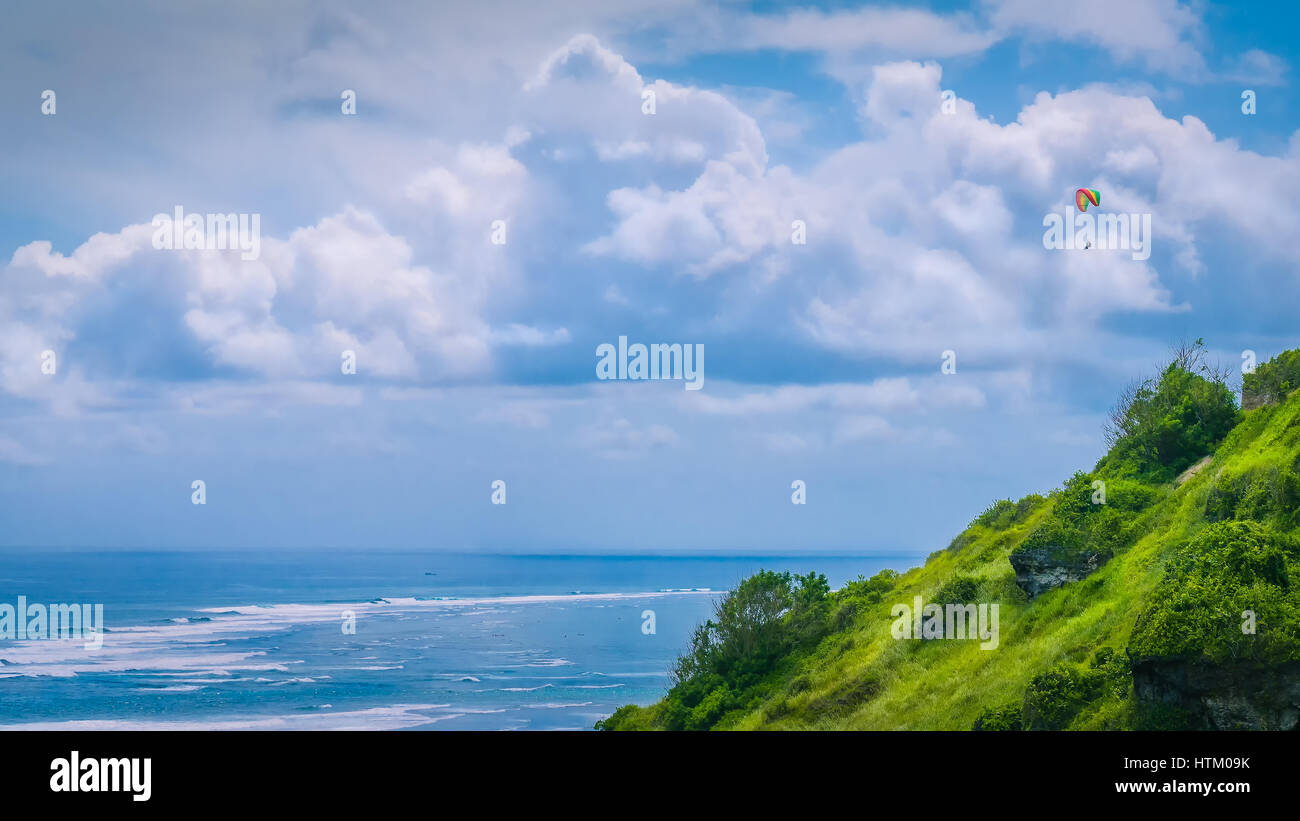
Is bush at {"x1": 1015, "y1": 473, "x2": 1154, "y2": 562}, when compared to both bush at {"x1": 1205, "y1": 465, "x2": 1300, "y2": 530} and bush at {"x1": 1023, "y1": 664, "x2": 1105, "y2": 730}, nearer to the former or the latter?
bush at {"x1": 1205, "y1": 465, "x2": 1300, "y2": 530}

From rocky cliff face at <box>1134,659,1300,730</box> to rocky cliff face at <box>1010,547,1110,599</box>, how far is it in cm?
688

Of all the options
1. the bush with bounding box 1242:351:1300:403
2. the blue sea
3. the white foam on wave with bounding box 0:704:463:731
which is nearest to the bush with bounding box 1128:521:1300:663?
the bush with bounding box 1242:351:1300:403

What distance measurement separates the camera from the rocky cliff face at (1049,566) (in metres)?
22.8

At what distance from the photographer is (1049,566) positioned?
23.1m

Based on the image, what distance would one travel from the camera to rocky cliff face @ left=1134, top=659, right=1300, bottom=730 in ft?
50.1

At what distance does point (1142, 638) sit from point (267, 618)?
92.0 meters

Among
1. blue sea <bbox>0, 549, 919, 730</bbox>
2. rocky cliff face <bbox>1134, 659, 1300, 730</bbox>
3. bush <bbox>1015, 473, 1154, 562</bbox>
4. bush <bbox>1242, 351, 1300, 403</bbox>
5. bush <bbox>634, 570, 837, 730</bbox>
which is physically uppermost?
bush <bbox>1242, 351, 1300, 403</bbox>

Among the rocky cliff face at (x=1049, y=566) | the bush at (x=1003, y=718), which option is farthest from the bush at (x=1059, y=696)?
the rocky cliff face at (x=1049, y=566)

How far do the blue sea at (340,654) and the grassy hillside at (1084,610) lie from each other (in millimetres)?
4824

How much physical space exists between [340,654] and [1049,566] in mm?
62533

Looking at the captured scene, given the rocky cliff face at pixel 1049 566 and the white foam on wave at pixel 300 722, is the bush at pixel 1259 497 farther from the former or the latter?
the white foam on wave at pixel 300 722

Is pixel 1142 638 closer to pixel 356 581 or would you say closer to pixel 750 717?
pixel 750 717
